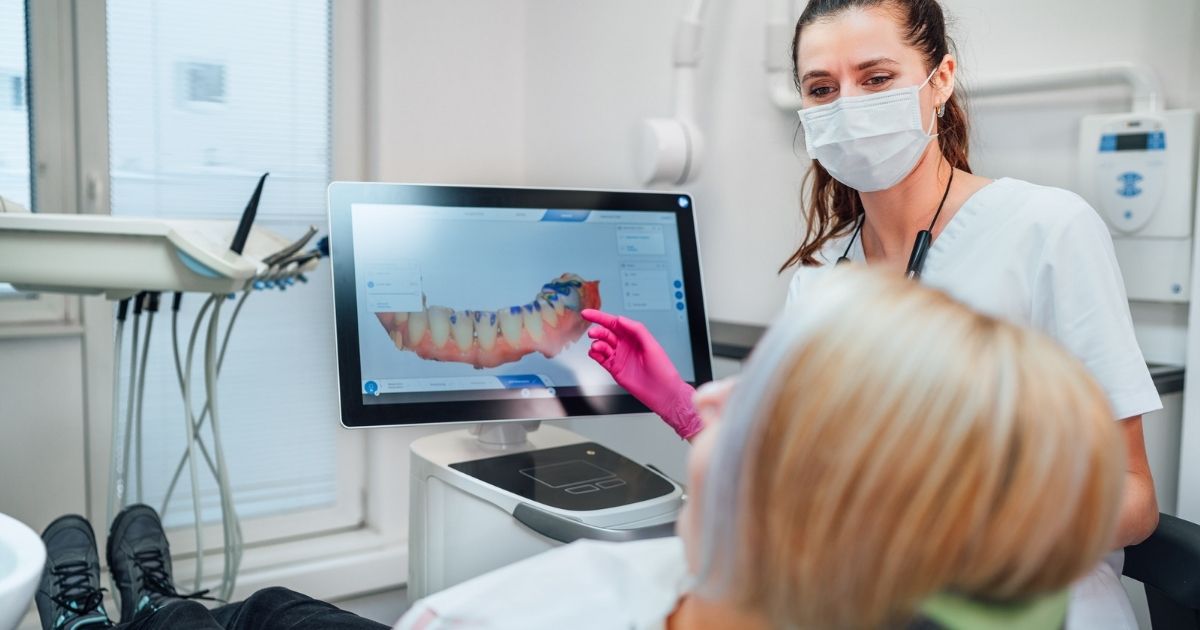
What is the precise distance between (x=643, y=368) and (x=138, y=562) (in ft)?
3.43

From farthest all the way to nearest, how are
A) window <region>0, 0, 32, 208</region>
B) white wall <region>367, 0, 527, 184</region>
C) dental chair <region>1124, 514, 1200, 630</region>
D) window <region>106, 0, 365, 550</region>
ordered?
white wall <region>367, 0, 527, 184</region> → window <region>106, 0, 365, 550</region> → window <region>0, 0, 32, 208</region> → dental chair <region>1124, 514, 1200, 630</region>

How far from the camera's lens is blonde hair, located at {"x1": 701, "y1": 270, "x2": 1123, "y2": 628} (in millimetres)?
466

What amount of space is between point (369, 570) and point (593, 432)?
65 cm

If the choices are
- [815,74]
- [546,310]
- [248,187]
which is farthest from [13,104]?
[815,74]

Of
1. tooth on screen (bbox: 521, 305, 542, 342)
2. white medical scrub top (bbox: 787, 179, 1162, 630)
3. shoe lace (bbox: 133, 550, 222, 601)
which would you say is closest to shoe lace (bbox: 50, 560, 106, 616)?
shoe lace (bbox: 133, 550, 222, 601)

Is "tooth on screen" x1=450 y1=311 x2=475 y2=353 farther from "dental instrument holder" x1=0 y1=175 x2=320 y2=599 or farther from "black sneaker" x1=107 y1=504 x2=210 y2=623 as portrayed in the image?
"black sneaker" x1=107 y1=504 x2=210 y2=623

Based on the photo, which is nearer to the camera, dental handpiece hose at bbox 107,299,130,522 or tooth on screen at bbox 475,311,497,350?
tooth on screen at bbox 475,311,497,350

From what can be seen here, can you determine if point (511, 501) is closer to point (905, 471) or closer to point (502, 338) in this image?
point (502, 338)

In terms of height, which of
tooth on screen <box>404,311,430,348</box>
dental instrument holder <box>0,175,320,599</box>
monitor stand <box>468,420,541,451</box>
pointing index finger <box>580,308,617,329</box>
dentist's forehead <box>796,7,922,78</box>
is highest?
dentist's forehead <box>796,7,922,78</box>

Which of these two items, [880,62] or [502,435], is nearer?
[880,62]

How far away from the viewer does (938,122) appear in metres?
1.22

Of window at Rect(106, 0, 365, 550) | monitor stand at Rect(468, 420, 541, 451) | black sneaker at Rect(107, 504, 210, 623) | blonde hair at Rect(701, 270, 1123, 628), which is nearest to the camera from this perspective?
blonde hair at Rect(701, 270, 1123, 628)

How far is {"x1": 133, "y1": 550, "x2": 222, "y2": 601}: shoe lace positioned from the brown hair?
4.02 feet

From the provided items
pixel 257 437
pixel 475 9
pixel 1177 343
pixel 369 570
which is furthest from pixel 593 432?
pixel 1177 343
